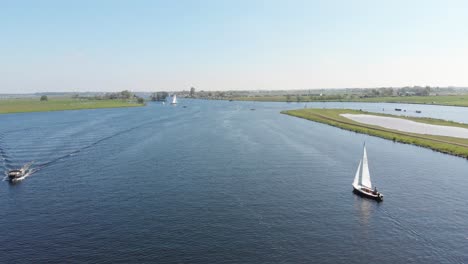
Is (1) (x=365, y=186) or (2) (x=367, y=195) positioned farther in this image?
(1) (x=365, y=186)

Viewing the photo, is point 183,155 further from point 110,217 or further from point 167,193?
point 110,217

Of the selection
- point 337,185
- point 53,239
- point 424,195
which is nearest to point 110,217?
point 53,239

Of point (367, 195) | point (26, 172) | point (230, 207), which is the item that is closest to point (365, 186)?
point (367, 195)

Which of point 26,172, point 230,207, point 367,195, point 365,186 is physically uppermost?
point 365,186

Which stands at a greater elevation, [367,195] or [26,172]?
[26,172]

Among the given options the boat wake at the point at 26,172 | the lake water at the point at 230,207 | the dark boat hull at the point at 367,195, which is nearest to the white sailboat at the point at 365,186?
the dark boat hull at the point at 367,195

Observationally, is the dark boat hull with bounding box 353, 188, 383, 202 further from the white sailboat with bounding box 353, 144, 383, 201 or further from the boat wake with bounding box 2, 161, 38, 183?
the boat wake with bounding box 2, 161, 38, 183

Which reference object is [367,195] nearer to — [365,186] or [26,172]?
[365,186]

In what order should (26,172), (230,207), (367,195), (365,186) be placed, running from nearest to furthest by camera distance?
(230,207)
(367,195)
(365,186)
(26,172)

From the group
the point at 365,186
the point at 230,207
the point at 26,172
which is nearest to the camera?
the point at 230,207
